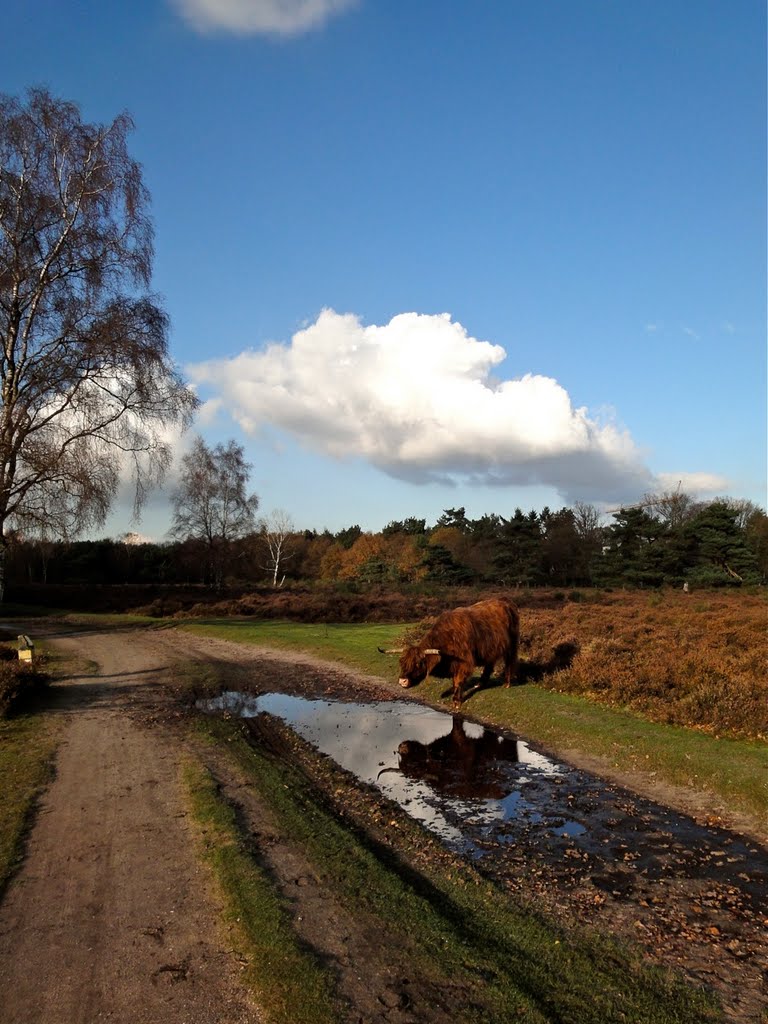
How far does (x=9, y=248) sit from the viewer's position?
22.5 m

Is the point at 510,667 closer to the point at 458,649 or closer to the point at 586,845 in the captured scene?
the point at 458,649

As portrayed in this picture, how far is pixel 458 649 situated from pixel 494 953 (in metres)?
10.6

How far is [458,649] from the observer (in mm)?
15359

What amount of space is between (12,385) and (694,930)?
2484 cm

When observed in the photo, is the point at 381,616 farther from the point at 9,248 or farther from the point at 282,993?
the point at 282,993

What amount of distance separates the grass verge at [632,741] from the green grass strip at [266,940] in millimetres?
5994

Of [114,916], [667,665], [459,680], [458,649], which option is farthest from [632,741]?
[114,916]

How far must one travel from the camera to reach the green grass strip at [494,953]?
4.21 m

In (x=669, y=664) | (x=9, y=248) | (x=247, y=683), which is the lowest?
(x=247, y=683)

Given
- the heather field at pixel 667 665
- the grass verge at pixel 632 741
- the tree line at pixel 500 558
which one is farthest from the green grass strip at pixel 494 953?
the tree line at pixel 500 558

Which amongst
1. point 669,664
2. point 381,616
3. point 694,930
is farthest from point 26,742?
point 381,616

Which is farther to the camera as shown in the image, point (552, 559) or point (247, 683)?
point (552, 559)

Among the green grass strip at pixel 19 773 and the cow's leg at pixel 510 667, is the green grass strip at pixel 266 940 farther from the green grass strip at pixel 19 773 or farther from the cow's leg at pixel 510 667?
the cow's leg at pixel 510 667

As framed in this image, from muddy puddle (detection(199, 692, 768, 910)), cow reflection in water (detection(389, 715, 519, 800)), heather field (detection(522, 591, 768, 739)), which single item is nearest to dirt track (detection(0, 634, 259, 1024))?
muddy puddle (detection(199, 692, 768, 910))
